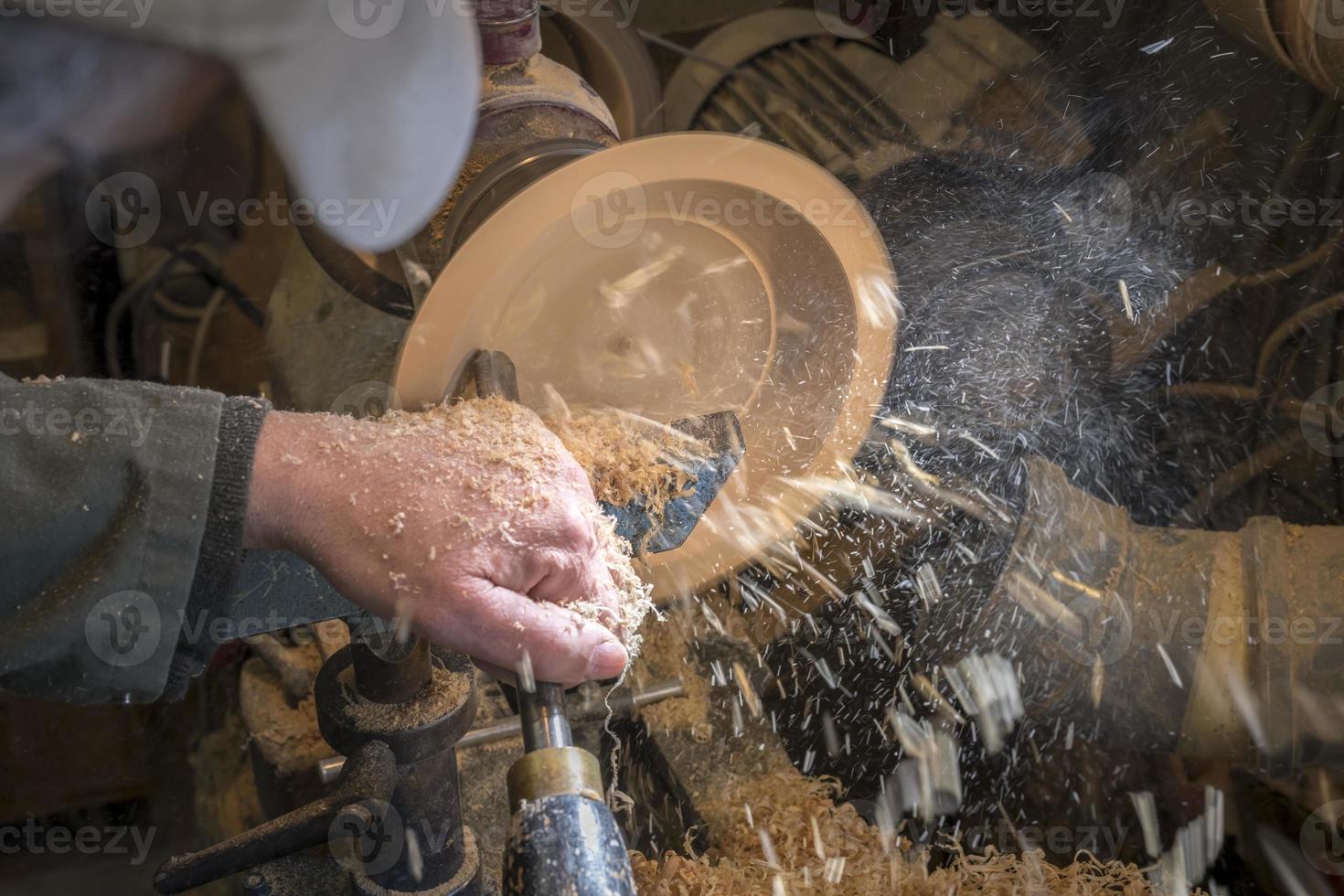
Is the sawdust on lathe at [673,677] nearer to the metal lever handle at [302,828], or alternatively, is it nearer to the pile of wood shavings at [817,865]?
the pile of wood shavings at [817,865]

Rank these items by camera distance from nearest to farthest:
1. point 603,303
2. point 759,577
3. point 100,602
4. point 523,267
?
point 100,602 < point 523,267 < point 603,303 < point 759,577

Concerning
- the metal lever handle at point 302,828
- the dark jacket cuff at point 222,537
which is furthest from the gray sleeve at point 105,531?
the metal lever handle at point 302,828

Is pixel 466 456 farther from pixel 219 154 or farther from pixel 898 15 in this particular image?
pixel 898 15

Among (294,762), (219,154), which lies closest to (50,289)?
(219,154)

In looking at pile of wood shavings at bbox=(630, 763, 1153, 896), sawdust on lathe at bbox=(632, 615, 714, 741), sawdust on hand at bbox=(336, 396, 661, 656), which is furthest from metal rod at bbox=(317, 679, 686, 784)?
sawdust on hand at bbox=(336, 396, 661, 656)

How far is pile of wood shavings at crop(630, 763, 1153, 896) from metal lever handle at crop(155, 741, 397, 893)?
664 mm

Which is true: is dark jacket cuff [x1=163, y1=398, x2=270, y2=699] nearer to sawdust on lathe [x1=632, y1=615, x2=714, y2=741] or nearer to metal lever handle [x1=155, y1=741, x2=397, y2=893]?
metal lever handle [x1=155, y1=741, x2=397, y2=893]

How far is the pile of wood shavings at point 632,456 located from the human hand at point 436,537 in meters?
0.22

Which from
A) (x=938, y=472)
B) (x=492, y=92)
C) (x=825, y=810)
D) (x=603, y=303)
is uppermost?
(x=492, y=92)

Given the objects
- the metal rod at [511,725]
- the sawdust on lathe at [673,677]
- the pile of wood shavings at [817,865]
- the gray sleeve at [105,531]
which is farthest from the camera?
the sawdust on lathe at [673,677]

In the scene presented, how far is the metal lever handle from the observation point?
1.16 metres

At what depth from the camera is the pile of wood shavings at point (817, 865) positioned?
1698mm

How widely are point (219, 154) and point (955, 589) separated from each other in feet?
5.93

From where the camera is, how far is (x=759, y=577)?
6.36ft
